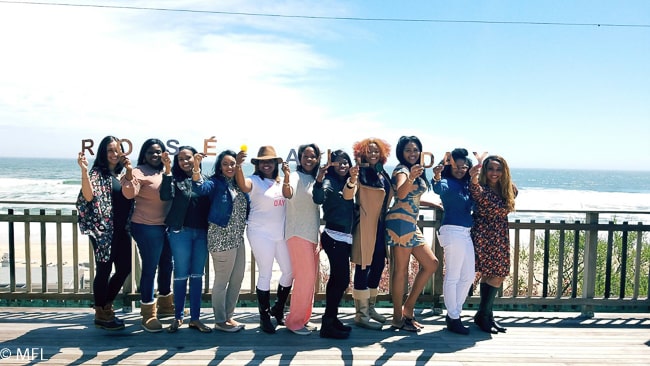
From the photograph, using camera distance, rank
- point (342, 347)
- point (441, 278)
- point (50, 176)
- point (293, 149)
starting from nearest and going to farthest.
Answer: point (342, 347) → point (293, 149) → point (441, 278) → point (50, 176)

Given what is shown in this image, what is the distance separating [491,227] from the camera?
389 centimetres

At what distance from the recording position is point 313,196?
352 centimetres

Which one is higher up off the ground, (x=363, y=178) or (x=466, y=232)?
(x=363, y=178)

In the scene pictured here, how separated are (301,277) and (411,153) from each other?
1.36 m

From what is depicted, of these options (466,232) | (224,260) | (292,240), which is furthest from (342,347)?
Answer: (466,232)

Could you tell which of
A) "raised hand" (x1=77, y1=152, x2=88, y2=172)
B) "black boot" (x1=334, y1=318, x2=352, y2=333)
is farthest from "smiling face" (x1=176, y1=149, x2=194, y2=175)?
"black boot" (x1=334, y1=318, x2=352, y2=333)

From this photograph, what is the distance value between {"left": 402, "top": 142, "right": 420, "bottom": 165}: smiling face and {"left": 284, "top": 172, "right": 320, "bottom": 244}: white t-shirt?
0.83 metres

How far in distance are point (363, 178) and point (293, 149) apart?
2.01 feet

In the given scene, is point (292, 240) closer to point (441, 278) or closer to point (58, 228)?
point (441, 278)

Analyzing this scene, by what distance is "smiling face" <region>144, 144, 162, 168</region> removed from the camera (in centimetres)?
355

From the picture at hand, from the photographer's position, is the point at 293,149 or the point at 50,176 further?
the point at 50,176

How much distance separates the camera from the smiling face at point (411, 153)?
3771 millimetres

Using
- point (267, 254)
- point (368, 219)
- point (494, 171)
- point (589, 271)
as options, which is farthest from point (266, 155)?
point (589, 271)

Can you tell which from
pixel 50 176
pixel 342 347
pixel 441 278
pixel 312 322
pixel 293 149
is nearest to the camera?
pixel 342 347
